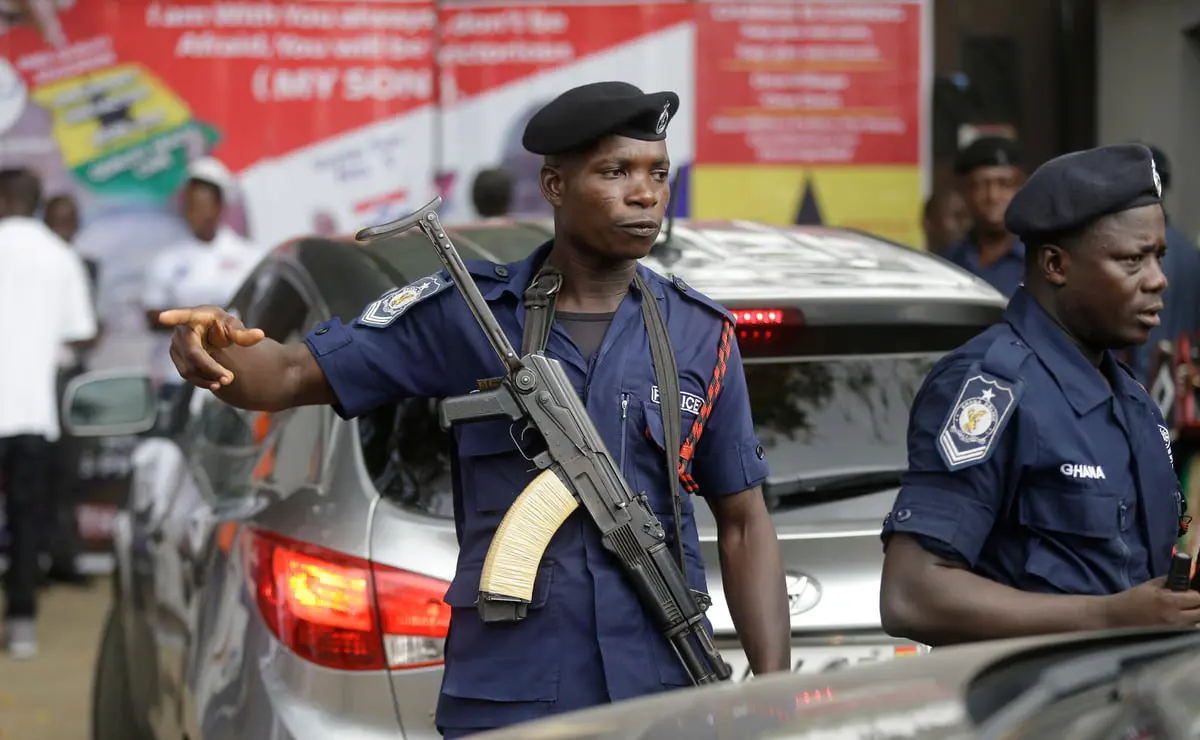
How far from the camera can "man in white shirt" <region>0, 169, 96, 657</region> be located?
7.68 m

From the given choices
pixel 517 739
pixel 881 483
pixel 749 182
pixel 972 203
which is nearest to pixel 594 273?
pixel 881 483

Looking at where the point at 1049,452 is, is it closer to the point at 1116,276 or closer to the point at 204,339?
the point at 1116,276

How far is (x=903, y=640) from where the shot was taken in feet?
10.4

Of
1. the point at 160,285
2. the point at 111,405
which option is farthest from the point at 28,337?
the point at 111,405

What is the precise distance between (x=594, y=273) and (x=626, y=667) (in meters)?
0.62

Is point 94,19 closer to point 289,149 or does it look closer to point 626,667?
point 289,149

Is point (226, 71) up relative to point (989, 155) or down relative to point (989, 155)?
up

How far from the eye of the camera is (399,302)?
290cm

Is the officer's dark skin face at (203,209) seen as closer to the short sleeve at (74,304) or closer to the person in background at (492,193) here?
the short sleeve at (74,304)

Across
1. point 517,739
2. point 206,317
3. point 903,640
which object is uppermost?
point 206,317

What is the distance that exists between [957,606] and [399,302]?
0.99 m

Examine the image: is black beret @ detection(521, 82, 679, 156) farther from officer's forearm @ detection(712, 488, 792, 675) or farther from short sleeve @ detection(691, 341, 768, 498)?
officer's forearm @ detection(712, 488, 792, 675)

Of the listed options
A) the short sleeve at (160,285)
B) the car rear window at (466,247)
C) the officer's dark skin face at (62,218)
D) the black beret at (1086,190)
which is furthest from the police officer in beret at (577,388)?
the officer's dark skin face at (62,218)

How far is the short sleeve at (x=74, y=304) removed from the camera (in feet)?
25.6
